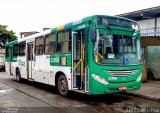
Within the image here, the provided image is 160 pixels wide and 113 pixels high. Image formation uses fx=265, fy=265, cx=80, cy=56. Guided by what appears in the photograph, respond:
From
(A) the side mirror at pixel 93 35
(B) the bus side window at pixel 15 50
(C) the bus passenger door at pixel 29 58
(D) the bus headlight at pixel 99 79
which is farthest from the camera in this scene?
(B) the bus side window at pixel 15 50

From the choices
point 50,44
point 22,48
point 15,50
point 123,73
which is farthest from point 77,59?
point 15,50

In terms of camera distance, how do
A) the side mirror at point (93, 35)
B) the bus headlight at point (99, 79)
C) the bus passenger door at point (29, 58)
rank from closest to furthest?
the side mirror at point (93, 35) → the bus headlight at point (99, 79) → the bus passenger door at point (29, 58)

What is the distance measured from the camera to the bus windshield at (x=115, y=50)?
9172 mm

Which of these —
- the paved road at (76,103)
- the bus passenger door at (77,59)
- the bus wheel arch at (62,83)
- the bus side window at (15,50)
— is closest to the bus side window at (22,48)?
the bus side window at (15,50)

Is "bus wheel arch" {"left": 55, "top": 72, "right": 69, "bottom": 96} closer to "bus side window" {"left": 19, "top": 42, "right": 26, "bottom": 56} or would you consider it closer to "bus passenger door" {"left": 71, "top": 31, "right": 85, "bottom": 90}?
"bus passenger door" {"left": 71, "top": 31, "right": 85, "bottom": 90}

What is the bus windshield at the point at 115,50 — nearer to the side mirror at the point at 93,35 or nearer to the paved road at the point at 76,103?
the side mirror at the point at 93,35

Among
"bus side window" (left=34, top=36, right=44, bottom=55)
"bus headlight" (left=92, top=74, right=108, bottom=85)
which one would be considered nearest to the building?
"bus side window" (left=34, top=36, right=44, bottom=55)

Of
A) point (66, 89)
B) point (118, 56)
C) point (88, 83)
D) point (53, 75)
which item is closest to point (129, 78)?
point (118, 56)

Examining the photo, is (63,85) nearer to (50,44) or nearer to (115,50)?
(50,44)

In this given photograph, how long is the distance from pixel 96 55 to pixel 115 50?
0.77 meters

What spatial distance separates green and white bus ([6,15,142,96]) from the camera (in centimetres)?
913

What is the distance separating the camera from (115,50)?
9.42 metres

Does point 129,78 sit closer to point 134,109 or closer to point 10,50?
point 134,109

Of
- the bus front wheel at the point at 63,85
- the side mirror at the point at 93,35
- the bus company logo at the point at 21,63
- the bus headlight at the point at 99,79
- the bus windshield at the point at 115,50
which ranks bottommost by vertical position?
the bus front wheel at the point at 63,85
